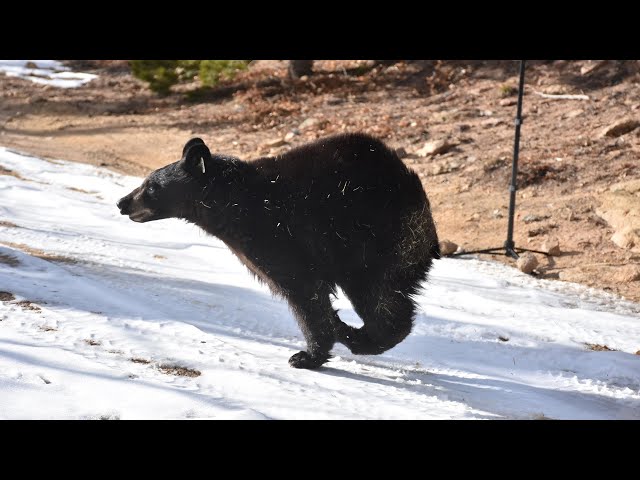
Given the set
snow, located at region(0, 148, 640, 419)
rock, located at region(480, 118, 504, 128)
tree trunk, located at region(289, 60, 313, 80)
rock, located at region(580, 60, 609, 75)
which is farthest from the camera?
tree trunk, located at region(289, 60, 313, 80)

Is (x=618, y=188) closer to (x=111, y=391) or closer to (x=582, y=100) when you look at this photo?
(x=582, y=100)

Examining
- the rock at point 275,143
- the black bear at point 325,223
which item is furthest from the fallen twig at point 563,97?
the black bear at point 325,223

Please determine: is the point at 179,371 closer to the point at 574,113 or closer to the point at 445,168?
the point at 445,168

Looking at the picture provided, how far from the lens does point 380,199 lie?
4.61 m

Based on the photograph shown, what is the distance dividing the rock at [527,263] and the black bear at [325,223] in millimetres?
3351

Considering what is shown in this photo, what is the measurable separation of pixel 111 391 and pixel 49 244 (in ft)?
11.8

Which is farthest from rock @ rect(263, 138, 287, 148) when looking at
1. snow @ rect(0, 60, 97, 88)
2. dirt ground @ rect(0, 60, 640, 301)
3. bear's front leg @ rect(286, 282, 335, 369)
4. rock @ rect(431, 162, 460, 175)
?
snow @ rect(0, 60, 97, 88)

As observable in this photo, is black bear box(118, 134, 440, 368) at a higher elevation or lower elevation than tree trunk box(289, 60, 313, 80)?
lower

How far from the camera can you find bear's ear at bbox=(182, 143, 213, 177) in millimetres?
4703

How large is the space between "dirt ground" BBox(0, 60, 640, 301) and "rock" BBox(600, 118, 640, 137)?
21mm

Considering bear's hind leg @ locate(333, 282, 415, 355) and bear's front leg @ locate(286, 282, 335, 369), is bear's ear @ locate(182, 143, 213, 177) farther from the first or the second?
bear's hind leg @ locate(333, 282, 415, 355)

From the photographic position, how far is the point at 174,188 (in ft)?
15.9

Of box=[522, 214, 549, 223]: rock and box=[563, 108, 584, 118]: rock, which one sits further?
box=[563, 108, 584, 118]: rock

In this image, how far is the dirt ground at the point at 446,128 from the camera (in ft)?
30.2
